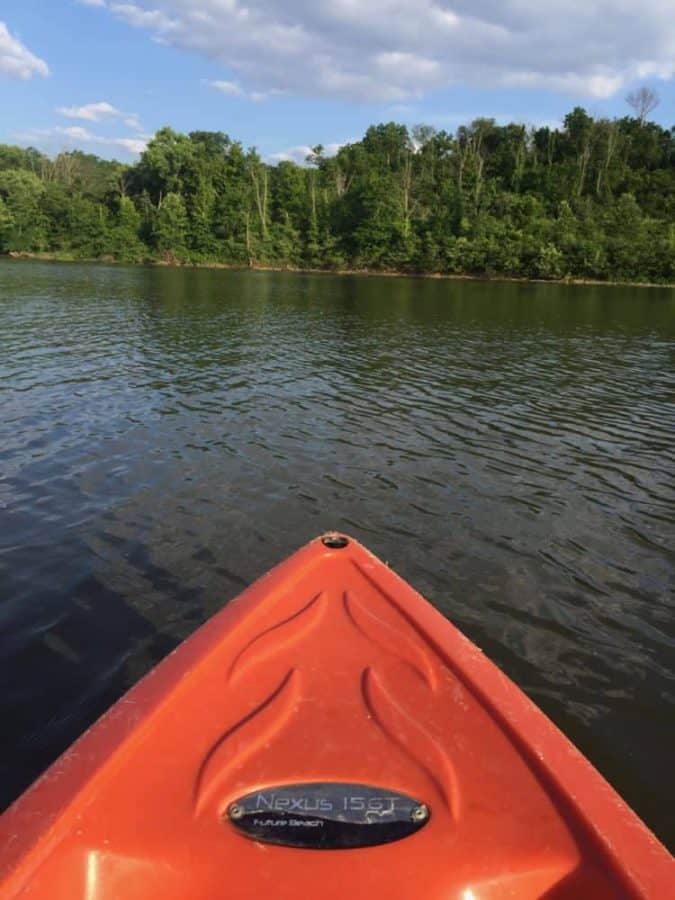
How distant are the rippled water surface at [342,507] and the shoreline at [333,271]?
57.2 m

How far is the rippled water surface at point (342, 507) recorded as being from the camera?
17.9 ft

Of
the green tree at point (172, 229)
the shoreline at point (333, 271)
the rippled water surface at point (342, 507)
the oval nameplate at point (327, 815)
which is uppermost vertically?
the green tree at point (172, 229)

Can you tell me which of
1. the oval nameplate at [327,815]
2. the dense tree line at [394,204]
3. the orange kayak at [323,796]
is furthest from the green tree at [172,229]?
the oval nameplate at [327,815]

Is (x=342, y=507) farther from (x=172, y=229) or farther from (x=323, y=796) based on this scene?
(x=172, y=229)

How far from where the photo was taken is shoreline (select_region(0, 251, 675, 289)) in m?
72.8

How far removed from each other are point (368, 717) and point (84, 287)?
4518 centimetres

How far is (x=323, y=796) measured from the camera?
9.34ft

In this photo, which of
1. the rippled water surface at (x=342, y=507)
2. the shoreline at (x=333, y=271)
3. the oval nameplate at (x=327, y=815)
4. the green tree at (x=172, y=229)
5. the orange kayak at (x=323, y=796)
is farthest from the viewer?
the green tree at (x=172, y=229)

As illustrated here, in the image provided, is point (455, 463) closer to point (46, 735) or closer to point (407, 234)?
point (46, 735)

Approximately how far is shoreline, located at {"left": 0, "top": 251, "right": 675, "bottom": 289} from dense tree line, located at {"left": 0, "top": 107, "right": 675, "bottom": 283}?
91 centimetres

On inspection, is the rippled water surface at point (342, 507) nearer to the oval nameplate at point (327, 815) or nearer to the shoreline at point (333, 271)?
the oval nameplate at point (327, 815)

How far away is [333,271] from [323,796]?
87105mm

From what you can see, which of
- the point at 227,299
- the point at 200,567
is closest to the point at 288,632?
the point at 200,567

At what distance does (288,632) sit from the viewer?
→ 159 inches
